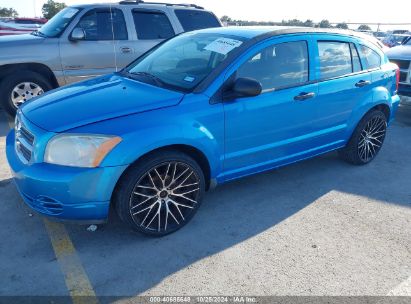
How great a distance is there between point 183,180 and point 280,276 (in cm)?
110

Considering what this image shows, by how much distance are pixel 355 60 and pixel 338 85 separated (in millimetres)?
545

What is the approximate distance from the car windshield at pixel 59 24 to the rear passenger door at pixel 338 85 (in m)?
4.38

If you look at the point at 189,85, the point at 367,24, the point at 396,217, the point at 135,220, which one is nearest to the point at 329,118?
the point at 396,217

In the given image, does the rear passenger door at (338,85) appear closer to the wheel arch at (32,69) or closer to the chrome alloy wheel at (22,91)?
the wheel arch at (32,69)

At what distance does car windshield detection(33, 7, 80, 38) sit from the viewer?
6447 mm

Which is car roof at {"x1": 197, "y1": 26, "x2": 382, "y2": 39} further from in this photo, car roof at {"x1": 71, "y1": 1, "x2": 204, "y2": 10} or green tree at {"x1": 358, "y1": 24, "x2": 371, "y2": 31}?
green tree at {"x1": 358, "y1": 24, "x2": 371, "y2": 31}

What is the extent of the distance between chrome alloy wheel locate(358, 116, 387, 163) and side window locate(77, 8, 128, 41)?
4.40 metres

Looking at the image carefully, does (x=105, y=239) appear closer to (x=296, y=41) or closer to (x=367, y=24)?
(x=296, y=41)

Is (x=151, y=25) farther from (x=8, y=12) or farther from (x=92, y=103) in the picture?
(x=8, y=12)

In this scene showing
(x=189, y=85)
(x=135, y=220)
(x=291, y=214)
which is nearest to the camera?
(x=135, y=220)

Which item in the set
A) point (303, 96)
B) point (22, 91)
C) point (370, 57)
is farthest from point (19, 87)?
point (370, 57)

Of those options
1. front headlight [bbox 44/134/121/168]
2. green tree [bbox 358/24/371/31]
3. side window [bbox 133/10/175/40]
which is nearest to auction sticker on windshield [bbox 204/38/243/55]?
front headlight [bbox 44/134/121/168]

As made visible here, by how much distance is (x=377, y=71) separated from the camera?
15.6 feet

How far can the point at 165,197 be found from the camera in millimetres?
3244
